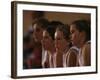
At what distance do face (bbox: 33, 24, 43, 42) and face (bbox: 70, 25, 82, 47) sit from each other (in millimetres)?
301

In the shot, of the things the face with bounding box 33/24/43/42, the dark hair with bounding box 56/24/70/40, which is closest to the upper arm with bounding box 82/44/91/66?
the dark hair with bounding box 56/24/70/40

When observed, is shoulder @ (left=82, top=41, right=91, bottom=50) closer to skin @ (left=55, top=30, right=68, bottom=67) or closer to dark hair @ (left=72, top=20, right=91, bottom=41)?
dark hair @ (left=72, top=20, right=91, bottom=41)

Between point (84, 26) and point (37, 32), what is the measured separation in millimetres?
468

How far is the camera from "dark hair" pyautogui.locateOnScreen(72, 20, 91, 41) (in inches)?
86.3


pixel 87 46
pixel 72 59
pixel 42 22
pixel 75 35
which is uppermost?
pixel 42 22

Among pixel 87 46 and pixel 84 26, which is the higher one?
pixel 84 26

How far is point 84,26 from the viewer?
7.28 ft

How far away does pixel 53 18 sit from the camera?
208 cm

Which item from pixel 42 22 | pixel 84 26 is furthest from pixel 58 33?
pixel 84 26

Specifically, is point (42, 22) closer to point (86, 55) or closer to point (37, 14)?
point (37, 14)

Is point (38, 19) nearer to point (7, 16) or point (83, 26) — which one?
point (7, 16)

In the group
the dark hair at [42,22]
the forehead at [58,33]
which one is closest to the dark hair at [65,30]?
the forehead at [58,33]

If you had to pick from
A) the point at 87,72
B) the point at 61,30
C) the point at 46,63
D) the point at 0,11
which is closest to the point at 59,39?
the point at 61,30

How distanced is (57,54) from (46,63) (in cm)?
13
